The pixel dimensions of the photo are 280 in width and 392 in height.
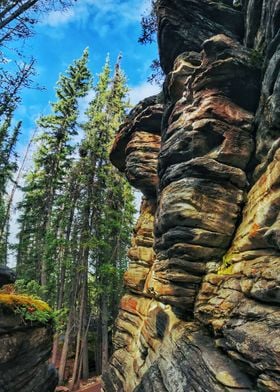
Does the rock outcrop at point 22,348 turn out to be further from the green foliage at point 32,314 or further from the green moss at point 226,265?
the green moss at point 226,265

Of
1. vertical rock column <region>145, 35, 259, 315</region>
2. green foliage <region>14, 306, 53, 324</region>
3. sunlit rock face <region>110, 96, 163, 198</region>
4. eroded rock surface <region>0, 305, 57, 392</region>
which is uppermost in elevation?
sunlit rock face <region>110, 96, 163, 198</region>

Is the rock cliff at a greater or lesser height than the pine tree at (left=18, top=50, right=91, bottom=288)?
lesser

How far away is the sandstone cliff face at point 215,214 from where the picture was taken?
6598 millimetres

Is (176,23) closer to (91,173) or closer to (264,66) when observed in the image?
(264,66)

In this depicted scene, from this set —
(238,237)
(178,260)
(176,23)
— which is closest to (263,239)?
(238,237)

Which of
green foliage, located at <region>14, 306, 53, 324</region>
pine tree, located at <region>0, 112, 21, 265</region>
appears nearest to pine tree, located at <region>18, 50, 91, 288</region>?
pine tree, located at <region>0, 112, 21, 265</region>

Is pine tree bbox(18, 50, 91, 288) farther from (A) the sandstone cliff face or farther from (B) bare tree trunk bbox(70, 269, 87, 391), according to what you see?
(A) the sandstone cliff face

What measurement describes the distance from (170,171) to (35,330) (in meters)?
6.97

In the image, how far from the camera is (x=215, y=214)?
9.43 m

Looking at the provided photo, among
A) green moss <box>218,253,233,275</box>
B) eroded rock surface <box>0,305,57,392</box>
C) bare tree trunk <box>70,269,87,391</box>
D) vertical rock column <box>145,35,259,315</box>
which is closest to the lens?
green moss <box>218,253,233,275</box>

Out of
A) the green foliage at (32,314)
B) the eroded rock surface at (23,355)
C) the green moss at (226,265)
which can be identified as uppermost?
the green moss at (226,265)

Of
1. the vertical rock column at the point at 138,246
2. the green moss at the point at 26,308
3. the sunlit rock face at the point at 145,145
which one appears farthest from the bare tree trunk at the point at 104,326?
the green moss at the point at 26,308

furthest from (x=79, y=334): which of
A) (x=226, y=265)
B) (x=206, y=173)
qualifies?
(x=206, y=173)

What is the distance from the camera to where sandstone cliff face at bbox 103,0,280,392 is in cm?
660
